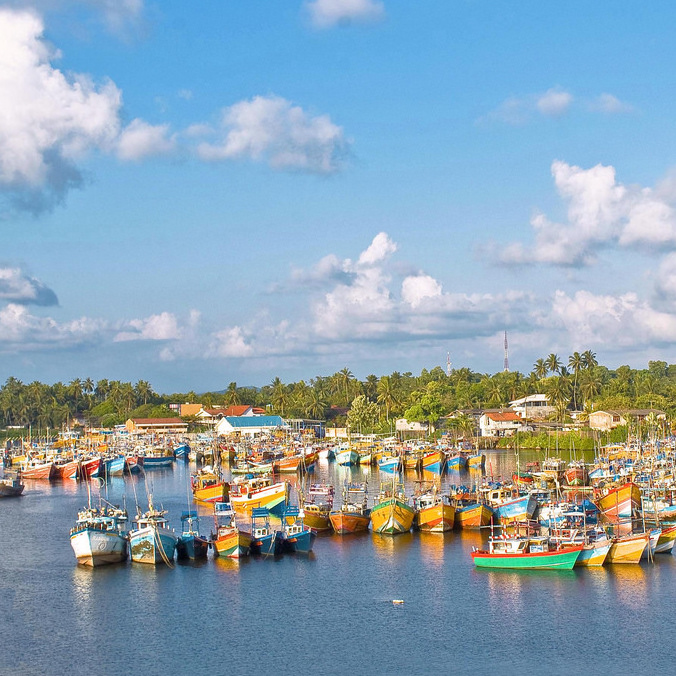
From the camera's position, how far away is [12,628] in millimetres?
43250

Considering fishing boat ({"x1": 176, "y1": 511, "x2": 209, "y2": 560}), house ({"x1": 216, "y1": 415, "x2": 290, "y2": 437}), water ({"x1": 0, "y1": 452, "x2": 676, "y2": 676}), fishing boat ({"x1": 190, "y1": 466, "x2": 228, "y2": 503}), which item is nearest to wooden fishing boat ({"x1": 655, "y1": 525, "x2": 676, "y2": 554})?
water ({"x1": 0, "y1": 452, "x2": 676, "y2": 676})

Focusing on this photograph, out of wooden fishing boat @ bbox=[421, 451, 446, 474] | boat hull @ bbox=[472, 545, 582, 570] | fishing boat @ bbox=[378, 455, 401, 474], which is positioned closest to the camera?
boat hull @ bbox=[472, 545, 582, 570]

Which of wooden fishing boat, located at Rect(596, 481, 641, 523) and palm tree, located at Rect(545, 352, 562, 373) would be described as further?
palm tree, located at Rect(545, 352, 562, 373)

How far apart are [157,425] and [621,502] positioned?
444 feet

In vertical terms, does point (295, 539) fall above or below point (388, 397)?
below

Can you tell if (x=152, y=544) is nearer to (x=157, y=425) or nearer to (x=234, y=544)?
(x=234, y=544)

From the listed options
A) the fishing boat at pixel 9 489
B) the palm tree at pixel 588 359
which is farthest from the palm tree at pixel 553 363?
the fishing boat at pixel 9 489

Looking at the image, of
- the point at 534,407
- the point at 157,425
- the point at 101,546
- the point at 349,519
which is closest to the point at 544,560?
the point at 349,519

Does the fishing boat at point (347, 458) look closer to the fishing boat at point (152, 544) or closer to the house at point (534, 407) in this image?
the house at point (534, 407)

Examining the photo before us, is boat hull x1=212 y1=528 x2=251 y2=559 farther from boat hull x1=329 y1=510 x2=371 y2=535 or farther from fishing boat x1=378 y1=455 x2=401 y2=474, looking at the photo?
fishing boat x1=378 y1=455 x2=401 y2=474

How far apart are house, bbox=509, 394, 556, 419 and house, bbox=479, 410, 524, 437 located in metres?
7.32

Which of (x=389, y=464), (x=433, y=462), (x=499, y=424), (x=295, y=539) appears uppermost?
(x=499, y=424)

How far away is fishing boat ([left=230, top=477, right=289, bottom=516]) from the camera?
71.6 meters

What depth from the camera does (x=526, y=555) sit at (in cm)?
5094
